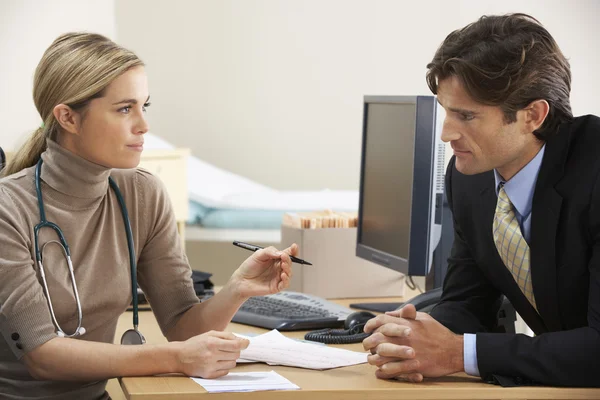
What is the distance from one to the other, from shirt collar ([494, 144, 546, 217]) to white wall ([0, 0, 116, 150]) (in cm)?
282

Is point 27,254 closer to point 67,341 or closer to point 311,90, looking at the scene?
point 67,341

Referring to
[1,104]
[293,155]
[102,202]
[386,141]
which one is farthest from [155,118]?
[102,202]

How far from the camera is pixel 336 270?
105 inches

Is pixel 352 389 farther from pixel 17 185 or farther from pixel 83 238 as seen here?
pixel 17 185

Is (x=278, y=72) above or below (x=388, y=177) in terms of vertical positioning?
above

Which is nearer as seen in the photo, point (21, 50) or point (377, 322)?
point (377, 322)

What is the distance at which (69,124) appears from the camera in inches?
72.7

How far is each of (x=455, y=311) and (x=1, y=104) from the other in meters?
2.84

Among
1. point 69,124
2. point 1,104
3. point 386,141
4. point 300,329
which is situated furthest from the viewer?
point 1,104

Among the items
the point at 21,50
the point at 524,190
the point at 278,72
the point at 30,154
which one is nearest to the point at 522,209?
the point at 524,190

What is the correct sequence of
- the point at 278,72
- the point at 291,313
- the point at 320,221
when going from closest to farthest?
the point at 291,313 < the point at 320,221 < the point at 278,72

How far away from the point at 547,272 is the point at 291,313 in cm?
76

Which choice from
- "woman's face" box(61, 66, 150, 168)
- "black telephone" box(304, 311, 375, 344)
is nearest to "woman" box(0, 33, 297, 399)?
"woman's face" box(61, 66, 150, 168)

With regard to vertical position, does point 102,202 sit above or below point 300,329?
above
